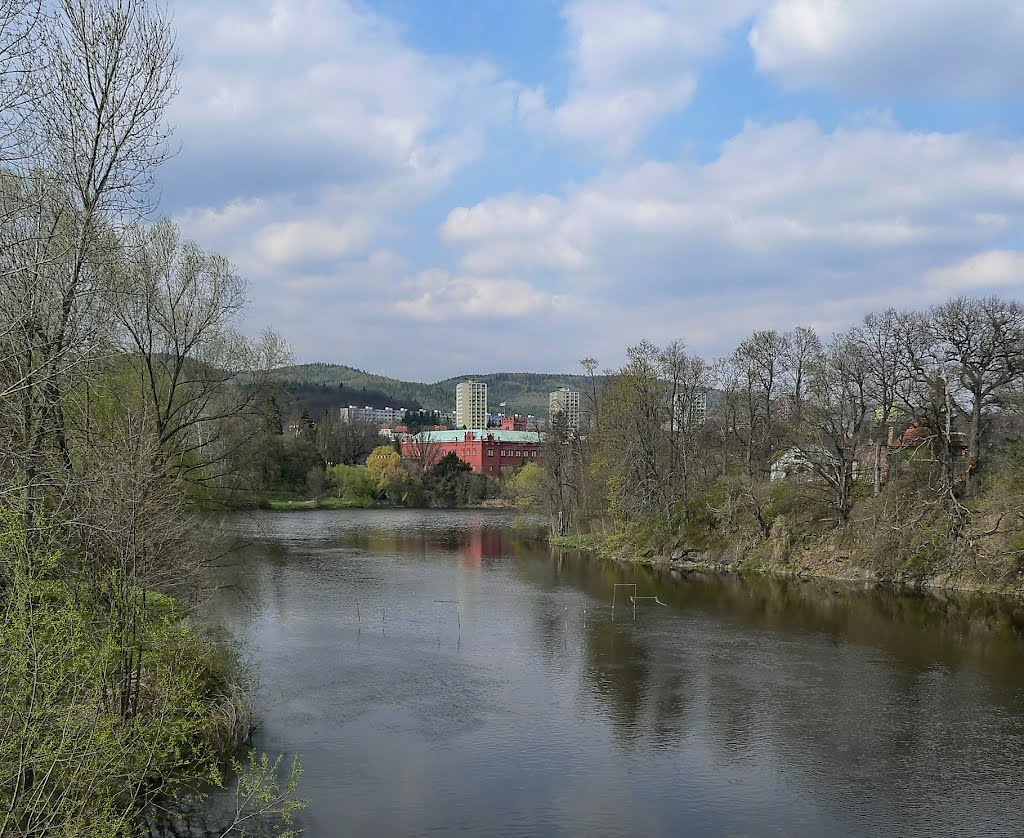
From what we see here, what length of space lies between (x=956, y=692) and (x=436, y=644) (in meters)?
11.7

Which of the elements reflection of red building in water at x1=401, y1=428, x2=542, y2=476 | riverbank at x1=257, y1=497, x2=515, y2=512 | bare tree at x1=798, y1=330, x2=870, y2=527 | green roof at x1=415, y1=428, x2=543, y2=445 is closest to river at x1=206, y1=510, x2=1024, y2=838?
bare tree at x1=798, y1=330, x2=870, y2=527

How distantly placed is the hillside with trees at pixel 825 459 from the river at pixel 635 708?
3.64m

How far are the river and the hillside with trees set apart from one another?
3.64 meters

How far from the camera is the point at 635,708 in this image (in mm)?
16266

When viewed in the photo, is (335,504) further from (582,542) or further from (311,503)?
(582,542)

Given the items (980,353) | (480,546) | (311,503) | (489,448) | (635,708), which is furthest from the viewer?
(489,448)

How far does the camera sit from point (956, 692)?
56.9 feet

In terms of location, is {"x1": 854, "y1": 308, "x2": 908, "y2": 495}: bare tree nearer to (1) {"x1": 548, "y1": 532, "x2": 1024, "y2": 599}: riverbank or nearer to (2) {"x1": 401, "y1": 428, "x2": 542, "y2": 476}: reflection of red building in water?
(1) {"x1": 548, "y1": 532, "x2": 1024, "y2": 599}: riverbank

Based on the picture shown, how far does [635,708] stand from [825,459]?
2286cm

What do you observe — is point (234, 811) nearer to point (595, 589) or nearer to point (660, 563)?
point (595, 589)

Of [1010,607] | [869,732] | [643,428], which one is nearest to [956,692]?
[869,732]

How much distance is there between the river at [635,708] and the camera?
11859 mm

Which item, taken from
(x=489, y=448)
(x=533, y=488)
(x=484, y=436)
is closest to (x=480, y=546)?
(x=533, y=488)

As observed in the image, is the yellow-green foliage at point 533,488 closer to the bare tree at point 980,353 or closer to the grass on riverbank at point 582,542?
the grass on riverbank at point 582,542
